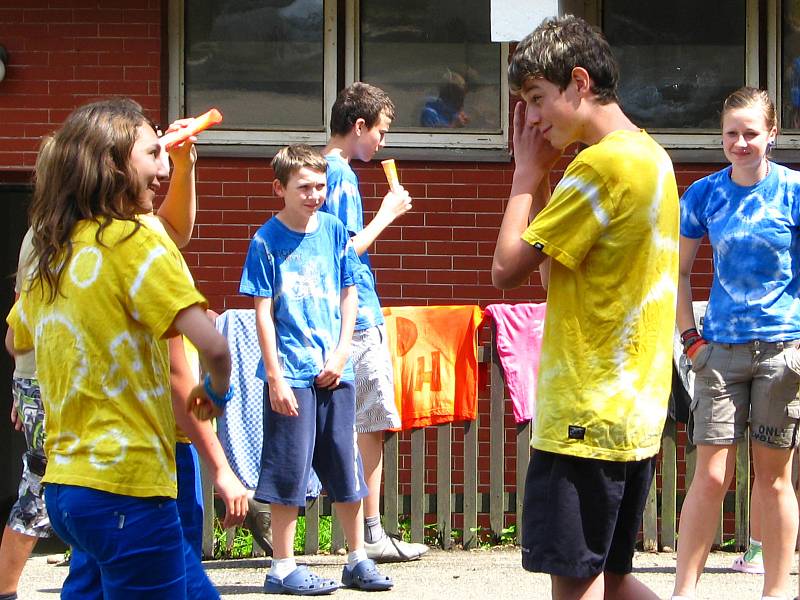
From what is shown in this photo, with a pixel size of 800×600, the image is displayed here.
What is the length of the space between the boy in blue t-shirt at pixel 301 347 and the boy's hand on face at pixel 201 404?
7.07ft

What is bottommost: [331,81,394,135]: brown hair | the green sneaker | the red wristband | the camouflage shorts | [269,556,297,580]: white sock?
the green sneaker

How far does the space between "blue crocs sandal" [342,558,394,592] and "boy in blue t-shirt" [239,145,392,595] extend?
135 millimetres

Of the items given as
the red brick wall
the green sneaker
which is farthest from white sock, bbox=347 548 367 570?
the red brick wall

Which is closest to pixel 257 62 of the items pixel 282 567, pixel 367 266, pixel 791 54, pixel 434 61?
pixel 434 61

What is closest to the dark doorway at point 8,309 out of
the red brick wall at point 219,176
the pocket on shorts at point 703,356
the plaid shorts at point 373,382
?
the red brick wall at point 219,176

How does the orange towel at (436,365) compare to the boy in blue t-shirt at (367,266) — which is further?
the orange towel at (436,365)

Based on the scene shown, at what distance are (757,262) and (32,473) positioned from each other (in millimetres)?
2924

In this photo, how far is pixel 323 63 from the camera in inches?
301

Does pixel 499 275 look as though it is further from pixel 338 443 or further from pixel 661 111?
pixel 661 111

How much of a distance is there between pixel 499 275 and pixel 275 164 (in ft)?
7.99

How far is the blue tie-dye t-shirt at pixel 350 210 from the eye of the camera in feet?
19.6

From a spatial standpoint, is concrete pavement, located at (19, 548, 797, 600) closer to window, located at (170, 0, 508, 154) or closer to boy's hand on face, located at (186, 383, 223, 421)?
window, located at (170, 0, 508, 154)

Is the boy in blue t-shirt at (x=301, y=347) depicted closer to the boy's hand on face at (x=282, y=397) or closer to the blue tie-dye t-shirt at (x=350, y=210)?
the boy's hand on face at (x=282, y=397)

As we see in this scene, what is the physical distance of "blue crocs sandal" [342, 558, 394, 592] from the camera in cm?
580
